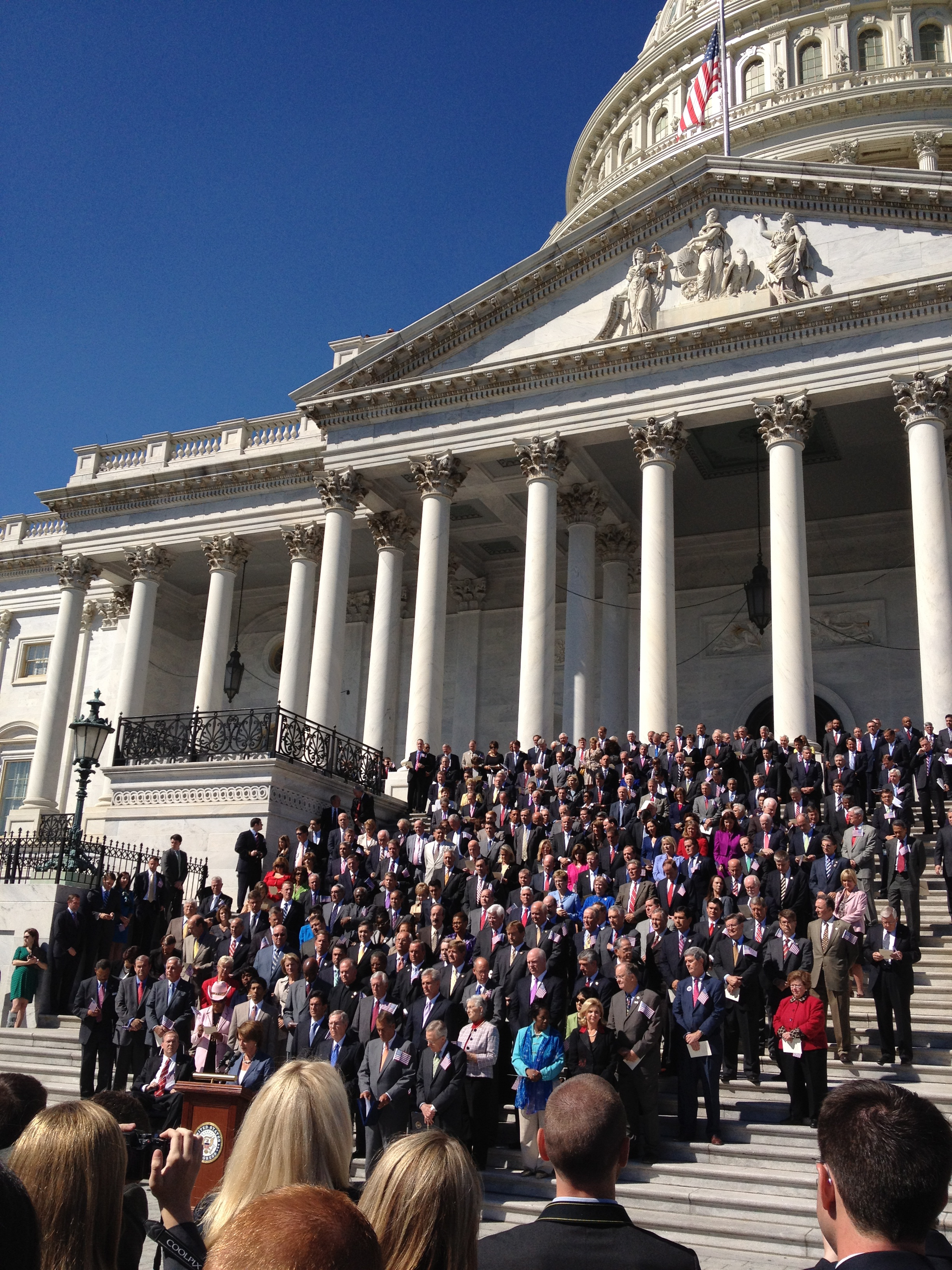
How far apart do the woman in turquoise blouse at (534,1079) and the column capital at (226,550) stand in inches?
1030

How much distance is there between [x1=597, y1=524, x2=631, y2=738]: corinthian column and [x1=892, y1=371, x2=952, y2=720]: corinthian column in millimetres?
8969

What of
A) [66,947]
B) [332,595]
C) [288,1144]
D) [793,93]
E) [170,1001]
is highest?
[793,93]

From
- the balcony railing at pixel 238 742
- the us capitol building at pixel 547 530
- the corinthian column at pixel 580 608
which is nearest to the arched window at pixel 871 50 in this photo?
the us capitol building at pixel 547 530

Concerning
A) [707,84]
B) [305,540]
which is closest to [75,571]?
[305,540]

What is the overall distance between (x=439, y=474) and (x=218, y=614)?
29.1ft

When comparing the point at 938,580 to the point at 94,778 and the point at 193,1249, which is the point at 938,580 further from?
the point at 94,778

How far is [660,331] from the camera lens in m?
27.9

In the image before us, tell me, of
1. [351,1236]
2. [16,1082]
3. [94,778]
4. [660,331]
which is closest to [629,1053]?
[16,1082]

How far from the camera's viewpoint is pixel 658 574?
27172 mm

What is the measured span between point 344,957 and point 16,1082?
30.3 feet

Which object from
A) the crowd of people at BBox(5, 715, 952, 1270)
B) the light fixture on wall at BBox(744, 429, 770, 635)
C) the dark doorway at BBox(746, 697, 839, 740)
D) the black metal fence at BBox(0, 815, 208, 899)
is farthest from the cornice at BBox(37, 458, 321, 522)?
the crowd of people at BBox(5, 715, 952, 1270)

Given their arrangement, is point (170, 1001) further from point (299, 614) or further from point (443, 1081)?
point (299, 614)

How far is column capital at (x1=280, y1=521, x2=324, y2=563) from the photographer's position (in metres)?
34.3

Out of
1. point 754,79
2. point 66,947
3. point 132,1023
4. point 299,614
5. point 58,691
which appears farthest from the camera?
point 754,79
